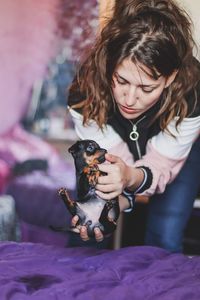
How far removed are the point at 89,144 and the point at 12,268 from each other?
14.3 inches

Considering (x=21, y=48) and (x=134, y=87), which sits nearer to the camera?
(x=134, y=87)

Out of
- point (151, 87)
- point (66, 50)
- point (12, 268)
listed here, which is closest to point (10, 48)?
point (66, 50)

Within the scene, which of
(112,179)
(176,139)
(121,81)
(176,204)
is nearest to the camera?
(112,179)

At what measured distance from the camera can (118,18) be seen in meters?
1.42

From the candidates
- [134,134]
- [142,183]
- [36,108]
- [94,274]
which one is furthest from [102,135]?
[36,108]

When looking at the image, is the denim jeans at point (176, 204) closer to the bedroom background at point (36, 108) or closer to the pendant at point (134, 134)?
the pendant at point (134, 134)

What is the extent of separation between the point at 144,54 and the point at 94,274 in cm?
55

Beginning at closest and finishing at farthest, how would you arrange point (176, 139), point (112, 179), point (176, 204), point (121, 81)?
point (112, 179), point (121, 81), point (176, 139), point (176, 204)

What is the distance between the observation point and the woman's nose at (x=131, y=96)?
137cm

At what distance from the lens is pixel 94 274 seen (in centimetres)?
133

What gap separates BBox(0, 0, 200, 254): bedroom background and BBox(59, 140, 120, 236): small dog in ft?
2.72

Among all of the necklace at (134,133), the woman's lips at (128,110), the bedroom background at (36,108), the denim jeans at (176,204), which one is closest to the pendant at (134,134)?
the necklace at (134,133)

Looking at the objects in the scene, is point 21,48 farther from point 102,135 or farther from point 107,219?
point 107,219

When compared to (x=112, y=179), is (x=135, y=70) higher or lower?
higher
